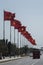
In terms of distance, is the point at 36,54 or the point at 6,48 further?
the point at 6,48

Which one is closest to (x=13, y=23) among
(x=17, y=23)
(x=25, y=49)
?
(x=17, y=23)

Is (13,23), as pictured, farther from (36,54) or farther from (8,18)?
(36,54)

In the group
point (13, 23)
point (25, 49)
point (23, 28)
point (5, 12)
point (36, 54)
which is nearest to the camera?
point (5, 12)

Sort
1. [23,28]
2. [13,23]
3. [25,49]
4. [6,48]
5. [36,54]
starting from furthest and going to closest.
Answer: [25,49], [6,48], [36,54], [23,28], [13,23]

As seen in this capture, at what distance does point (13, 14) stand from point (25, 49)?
116 meters

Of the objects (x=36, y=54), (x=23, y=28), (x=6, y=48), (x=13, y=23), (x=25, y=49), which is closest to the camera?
(x=13, y=23)

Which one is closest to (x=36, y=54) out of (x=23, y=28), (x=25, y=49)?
(x=23, y=28)

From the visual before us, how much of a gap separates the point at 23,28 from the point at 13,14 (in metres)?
15.2

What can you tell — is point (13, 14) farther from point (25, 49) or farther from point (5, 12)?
point (25, 49)

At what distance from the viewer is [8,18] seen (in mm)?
47000

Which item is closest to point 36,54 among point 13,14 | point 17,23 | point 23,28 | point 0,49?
point 0,49

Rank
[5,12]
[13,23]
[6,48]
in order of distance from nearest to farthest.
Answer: [5,12], [13,23], [6,48]

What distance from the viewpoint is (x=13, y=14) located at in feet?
157

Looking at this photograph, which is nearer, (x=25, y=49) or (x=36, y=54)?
(x=36, y=54)
